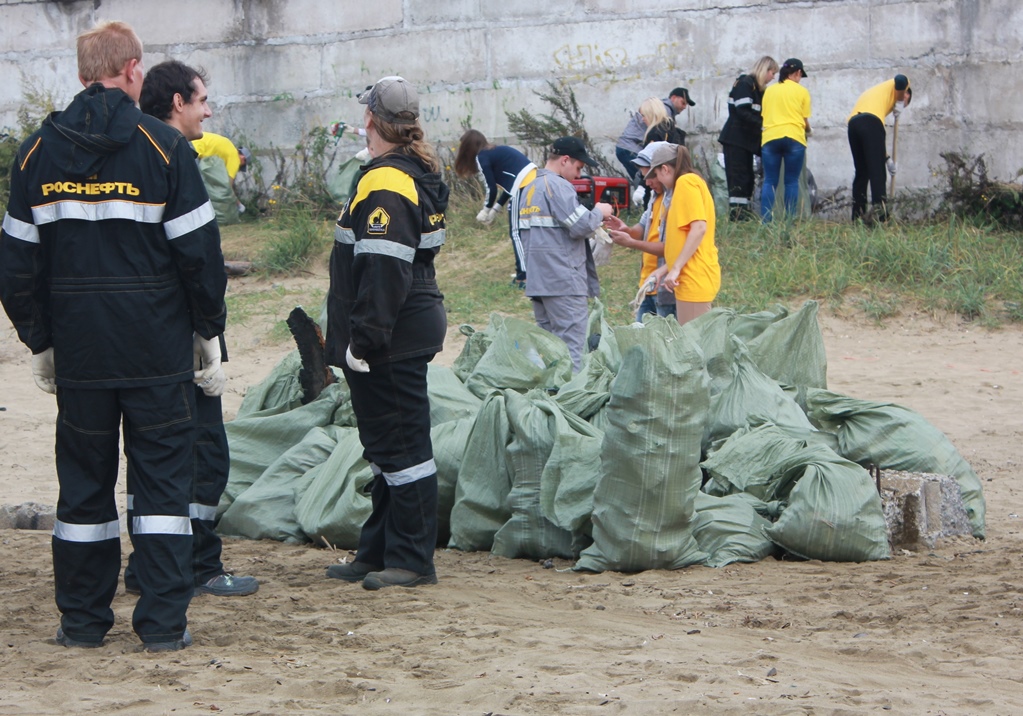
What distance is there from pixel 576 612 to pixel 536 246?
319 cm

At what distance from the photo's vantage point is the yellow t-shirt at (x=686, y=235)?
254 inches

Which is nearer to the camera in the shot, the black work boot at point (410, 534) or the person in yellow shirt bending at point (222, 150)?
the black work boot at point (410, 534)

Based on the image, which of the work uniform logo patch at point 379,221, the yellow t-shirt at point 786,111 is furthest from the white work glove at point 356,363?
the yellow t-shirt at point 786,111

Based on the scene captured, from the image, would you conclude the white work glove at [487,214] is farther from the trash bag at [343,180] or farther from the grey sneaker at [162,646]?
the grey sneaker at [162,646]

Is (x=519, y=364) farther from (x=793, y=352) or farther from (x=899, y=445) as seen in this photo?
(x=899, y=445)

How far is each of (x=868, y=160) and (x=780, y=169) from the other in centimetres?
74

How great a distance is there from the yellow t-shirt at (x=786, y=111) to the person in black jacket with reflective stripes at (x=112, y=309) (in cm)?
751

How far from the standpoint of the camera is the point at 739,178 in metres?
10.5

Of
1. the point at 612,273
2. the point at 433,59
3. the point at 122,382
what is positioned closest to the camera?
the point at 122,382

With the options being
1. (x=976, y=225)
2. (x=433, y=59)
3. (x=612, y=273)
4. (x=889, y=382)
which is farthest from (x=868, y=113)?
(x=433, y=59)

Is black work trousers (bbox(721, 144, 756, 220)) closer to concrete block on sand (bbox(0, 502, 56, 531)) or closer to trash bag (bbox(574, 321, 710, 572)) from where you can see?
trash bag (bbox(574, 321, 710, 572))

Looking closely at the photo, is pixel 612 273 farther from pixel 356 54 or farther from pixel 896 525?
pixel 896 525

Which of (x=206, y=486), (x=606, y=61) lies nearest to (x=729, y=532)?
(x=206, y=486)

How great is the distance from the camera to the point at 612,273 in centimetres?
992
